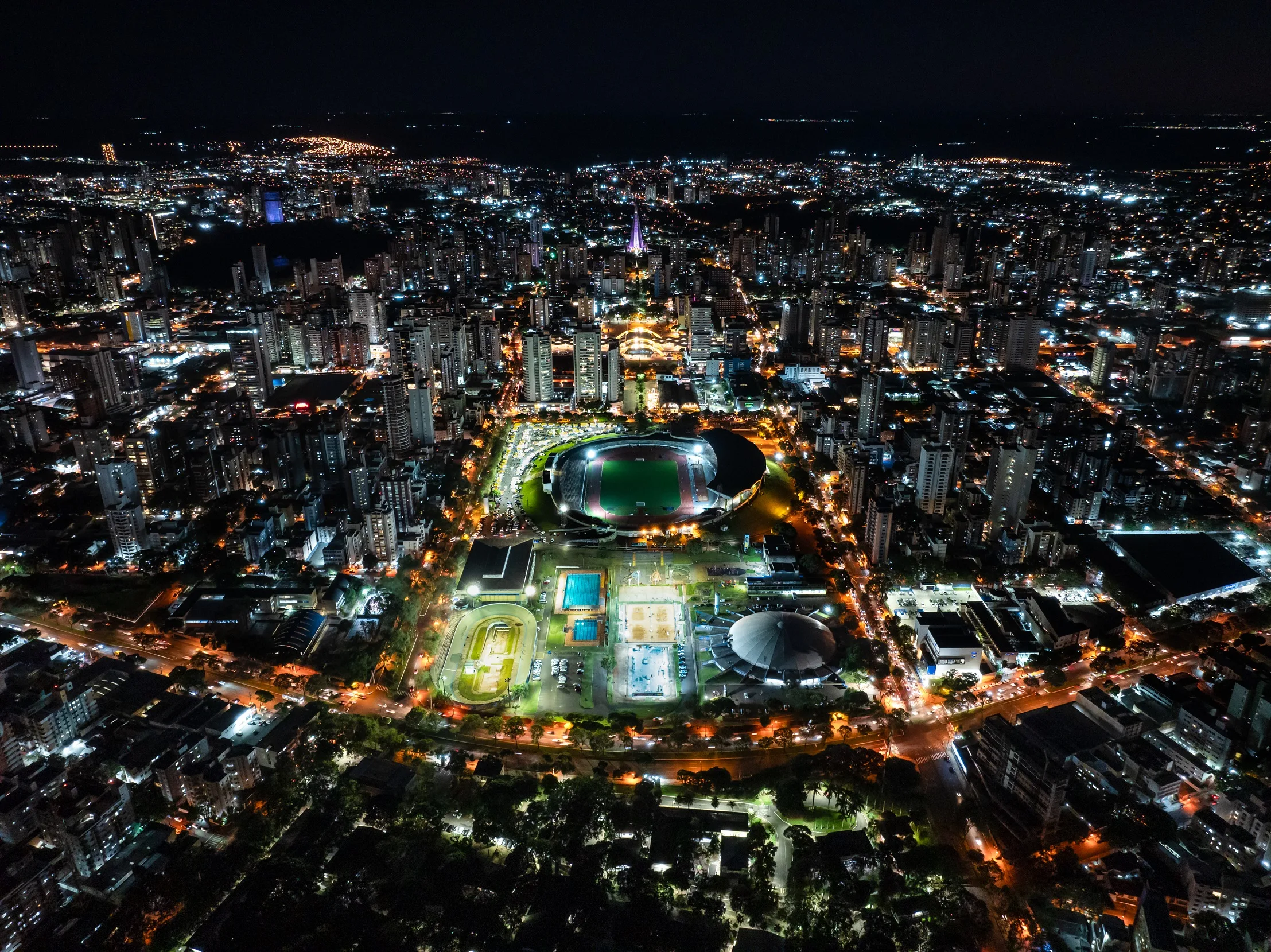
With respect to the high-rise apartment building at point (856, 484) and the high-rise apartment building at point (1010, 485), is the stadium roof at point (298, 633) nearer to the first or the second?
the high-rise apartment building at point (856, 484)

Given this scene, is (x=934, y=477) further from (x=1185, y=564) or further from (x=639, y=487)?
(x=639, y=487)

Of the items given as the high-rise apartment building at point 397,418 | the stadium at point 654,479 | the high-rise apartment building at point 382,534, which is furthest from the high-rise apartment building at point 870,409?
the high-rise apartment building at point 382,534

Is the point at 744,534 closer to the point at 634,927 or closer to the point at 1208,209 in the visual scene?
the point at 634,927

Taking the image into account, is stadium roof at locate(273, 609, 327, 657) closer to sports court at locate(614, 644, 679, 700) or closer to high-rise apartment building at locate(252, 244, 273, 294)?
sports court at locate(614, 644, 679, 700)

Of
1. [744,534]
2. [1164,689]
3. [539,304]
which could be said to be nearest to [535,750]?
[744,534]

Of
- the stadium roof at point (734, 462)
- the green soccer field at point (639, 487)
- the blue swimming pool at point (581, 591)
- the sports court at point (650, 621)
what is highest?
the stadium roof at point (734, 462)

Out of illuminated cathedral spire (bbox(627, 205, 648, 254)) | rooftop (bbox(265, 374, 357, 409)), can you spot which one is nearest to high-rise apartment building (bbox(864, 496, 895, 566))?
rooftop (bbox(265, 374, 357, 409))
